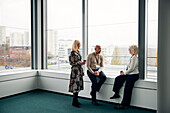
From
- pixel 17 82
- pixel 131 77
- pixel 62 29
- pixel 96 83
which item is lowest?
pixel 17 82

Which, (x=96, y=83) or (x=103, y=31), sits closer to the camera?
(x=96, y=83)

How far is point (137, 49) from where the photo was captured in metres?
3.53

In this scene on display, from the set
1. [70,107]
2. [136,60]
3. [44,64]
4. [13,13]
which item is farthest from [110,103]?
[13,13]

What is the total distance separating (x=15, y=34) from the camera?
4727mm

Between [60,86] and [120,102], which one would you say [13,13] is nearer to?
[60,86]

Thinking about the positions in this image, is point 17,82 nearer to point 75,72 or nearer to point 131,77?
point 75,72

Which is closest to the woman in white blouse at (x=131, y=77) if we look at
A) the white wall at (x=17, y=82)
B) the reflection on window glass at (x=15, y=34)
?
the white wall at (x=17, y=82)

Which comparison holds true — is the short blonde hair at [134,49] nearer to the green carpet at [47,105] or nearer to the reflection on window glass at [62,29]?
the green carpet at [47,105]

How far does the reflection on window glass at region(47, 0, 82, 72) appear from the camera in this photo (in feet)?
15.4

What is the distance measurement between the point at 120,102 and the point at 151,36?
5.21 feet

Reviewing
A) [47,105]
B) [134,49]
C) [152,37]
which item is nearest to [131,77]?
[134,49]

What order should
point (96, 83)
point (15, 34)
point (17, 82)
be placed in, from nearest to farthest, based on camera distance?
point (96, 83) < point (17, 82) < point (15, 34)

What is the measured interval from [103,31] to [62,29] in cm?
137

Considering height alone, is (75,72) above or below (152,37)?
below
